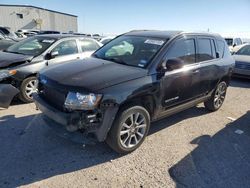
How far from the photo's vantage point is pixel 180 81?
4.25 m

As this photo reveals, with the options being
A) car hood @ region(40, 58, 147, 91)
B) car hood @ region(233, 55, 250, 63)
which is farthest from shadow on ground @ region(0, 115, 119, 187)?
car hood @ region(233, 55, 250, 63)

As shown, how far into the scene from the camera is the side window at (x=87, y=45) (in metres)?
6.92

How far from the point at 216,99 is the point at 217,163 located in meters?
2.43

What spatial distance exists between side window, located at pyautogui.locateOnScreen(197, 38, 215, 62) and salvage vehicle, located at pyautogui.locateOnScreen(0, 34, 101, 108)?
3043 mm

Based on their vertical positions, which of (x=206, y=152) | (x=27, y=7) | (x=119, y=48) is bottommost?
(x=206, y=152)

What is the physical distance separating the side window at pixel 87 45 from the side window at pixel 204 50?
3342mm

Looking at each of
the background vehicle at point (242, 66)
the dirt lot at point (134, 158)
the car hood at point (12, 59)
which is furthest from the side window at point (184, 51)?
the background vehicle at point (242, 66)

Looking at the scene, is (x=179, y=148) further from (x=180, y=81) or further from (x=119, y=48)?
(x=119, y=48)

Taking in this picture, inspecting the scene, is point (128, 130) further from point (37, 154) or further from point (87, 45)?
point (87, 45)

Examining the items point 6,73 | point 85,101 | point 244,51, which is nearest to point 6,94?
point 6,73

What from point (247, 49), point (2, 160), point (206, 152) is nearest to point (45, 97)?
point (2, 160)

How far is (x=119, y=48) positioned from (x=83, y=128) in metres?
2.03

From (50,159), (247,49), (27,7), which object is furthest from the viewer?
(27,7)

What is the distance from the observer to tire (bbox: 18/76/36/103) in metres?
5.50
